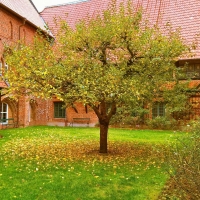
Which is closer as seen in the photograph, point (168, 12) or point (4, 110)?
point (4, 110)

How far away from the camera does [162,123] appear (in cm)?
1920

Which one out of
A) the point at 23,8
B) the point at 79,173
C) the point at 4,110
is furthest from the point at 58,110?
the point at 79,173

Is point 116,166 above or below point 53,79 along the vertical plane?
below

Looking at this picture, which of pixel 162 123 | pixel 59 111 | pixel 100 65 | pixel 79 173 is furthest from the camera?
pixel 59 111

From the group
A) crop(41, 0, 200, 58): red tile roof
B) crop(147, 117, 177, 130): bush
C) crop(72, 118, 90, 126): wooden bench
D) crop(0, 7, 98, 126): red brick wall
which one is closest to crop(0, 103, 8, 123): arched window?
crop(0, 7, 98, 126): red brick wall

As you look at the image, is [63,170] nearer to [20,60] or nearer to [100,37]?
[20,60]

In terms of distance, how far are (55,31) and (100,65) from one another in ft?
49.1

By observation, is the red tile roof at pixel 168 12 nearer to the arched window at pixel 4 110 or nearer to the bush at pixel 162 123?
the bush at pixel 162 123

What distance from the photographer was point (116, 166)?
7793 millimetres

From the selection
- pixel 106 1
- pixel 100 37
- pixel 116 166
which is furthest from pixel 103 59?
pixel 106 1

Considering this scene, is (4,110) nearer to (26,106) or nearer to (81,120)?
(26,106)

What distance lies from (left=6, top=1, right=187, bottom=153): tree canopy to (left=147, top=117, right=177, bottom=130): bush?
10043 mm

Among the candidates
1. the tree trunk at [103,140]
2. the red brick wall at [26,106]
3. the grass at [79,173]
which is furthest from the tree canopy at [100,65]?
the red brick wall at [26,106]

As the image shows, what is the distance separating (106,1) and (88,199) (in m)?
22.8
